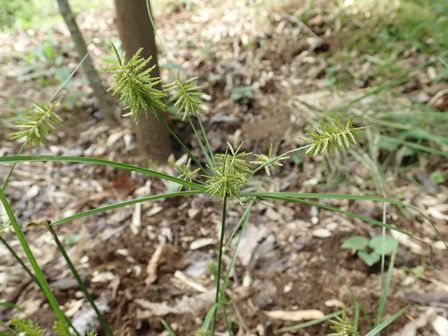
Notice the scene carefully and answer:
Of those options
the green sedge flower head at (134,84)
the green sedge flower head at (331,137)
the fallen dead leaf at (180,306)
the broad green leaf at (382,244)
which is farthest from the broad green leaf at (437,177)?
the green sedge flower head at (134,84)

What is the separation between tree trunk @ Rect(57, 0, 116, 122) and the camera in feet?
5.57

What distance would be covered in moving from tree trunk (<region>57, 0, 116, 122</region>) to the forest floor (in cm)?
10

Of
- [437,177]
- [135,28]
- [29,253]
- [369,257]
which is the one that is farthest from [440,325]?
[135,28]

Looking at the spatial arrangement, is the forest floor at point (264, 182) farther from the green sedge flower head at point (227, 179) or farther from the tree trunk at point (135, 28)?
the green sedge flower head at point (227, 179)

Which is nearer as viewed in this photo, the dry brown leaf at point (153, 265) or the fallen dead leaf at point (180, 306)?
the fallen dead leaf at point (180, 306)

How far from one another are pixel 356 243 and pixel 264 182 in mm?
520

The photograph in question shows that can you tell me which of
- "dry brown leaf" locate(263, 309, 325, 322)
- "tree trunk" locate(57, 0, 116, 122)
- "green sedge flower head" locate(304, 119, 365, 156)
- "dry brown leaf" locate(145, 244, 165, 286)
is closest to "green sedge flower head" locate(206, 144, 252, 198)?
"green sedge flower head" locate(304, 119, 365, 156)

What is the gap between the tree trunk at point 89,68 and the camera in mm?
1698

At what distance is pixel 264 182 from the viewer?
175 cm

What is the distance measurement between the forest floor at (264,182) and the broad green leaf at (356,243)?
0.04 meters

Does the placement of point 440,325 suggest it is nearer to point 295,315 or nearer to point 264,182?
point 295,315

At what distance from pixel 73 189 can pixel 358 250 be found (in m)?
1.28

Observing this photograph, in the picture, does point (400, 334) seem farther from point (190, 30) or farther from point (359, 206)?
point (190, 30)

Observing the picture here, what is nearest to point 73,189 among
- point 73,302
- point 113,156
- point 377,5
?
point 113,156
